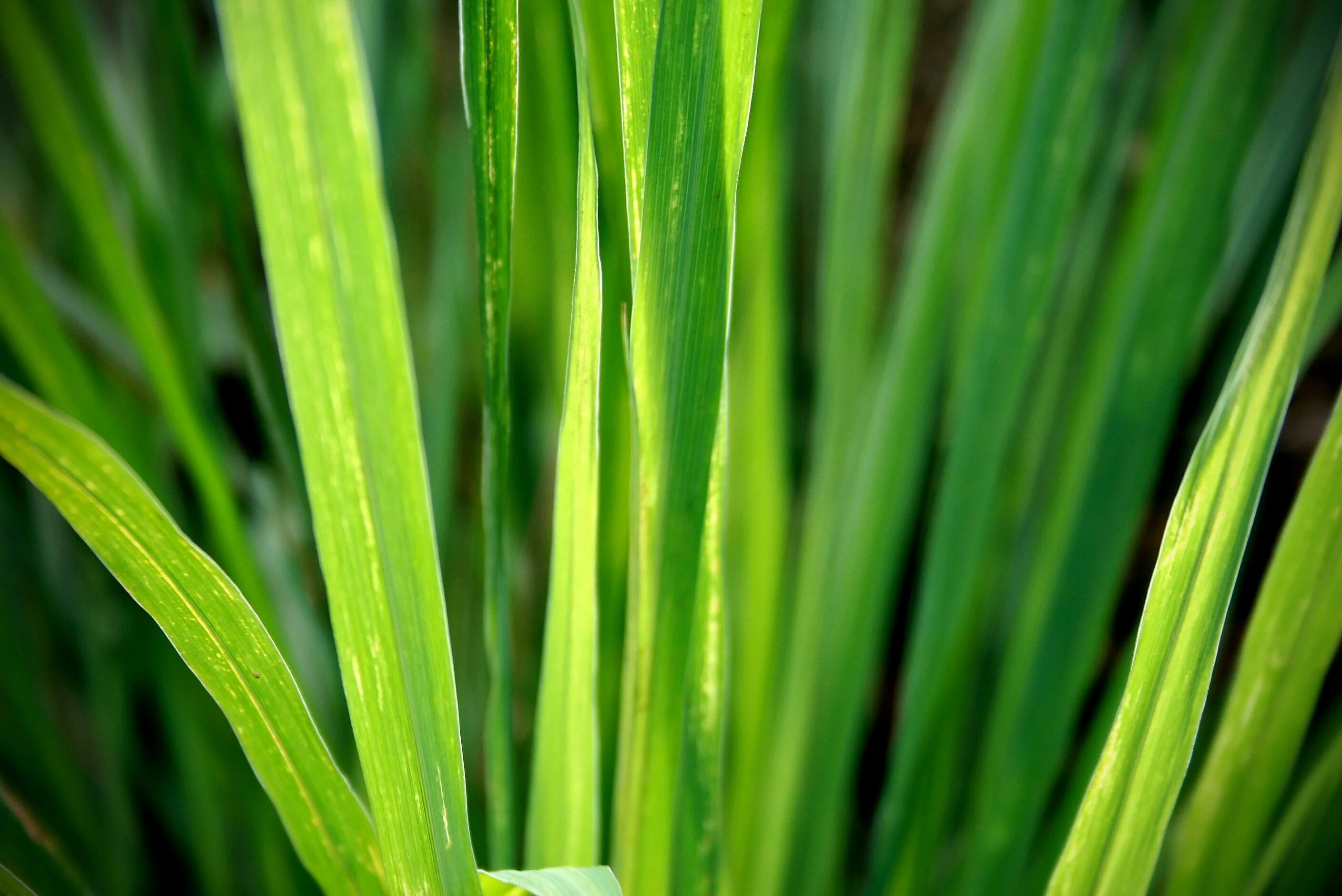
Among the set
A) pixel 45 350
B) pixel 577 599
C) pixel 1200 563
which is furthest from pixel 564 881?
pixel 45 350

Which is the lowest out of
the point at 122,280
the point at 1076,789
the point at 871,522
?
the point at 1076,789

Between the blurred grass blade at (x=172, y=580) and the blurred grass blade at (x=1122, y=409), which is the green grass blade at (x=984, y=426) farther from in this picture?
the blurred grass blade at (x=172, y=580)

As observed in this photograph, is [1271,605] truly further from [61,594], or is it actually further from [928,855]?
[61,594]

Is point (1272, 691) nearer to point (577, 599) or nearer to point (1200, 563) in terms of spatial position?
point (1200, 563)

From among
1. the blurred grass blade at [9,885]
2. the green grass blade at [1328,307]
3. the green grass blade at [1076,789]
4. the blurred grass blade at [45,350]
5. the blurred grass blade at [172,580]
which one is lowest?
the green grass blade at [1076,789]

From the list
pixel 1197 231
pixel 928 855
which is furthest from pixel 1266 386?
pixel 928 855

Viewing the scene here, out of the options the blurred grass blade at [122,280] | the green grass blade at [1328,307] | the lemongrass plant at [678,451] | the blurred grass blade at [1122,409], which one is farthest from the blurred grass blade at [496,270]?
the green grass blade at [1328,307]

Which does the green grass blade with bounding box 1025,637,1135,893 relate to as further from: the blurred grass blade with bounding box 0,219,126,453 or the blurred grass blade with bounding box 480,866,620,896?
the blurred grass blade with bounding box 0,219,126,453
